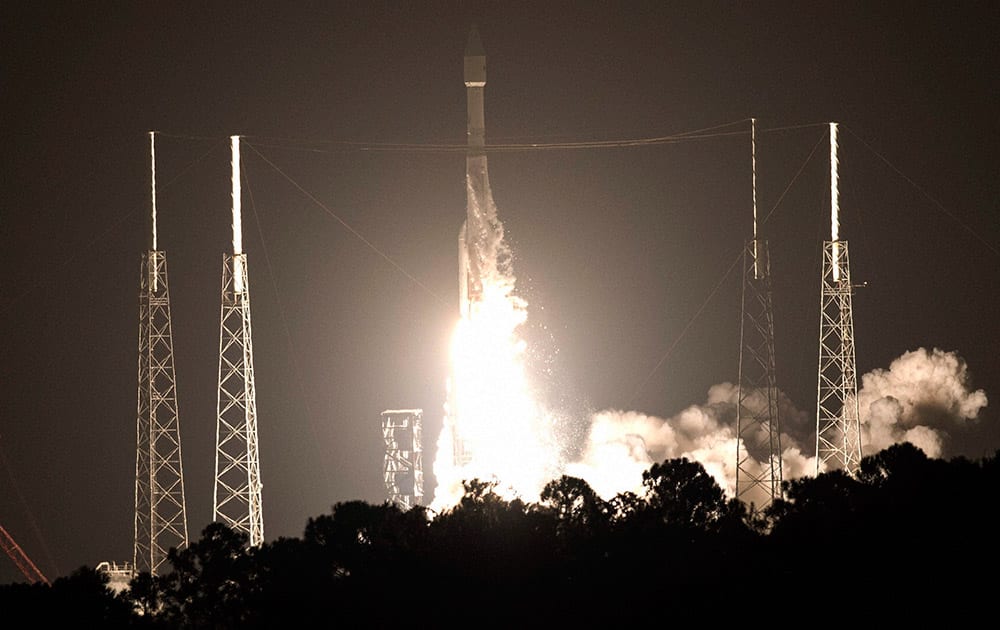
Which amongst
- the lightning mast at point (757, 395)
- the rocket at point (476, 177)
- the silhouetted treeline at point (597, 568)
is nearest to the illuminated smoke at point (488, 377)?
the rocket at point (476, 177)

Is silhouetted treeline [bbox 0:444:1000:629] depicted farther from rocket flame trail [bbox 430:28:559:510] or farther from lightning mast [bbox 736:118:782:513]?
rocket flame trail [bbox 430:28:559:510]

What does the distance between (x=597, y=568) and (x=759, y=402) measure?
4849 cm

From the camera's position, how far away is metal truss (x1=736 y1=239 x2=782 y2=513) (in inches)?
2847

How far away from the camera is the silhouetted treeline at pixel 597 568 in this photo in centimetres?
5459

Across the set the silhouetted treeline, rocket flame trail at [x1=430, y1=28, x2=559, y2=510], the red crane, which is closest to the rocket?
rocket flame trail at [x1=430, y1=28, x2=559, y2=510]

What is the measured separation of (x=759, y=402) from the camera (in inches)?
Result: 4161

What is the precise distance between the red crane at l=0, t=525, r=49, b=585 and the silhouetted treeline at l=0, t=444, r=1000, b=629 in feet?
127

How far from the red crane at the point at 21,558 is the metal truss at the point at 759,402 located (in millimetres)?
A: 31658

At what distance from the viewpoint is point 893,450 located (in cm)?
6688

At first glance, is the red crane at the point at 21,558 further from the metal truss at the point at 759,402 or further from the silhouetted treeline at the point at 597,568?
the silhouetted treeline at the point at 597,568

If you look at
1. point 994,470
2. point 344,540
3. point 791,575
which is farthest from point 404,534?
point 994,470

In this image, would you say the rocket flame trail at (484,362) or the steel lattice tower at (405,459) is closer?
the rocket flame trail at (484,362)

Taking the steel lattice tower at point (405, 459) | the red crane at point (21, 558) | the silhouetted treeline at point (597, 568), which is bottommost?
the silhouetted treeline at point (597, 568)

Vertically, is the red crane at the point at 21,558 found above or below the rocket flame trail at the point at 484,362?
below
